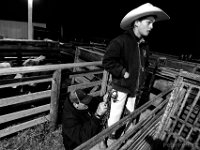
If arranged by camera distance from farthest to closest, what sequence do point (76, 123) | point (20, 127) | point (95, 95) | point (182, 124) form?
point (95, 95)
point (182, 124)
point (20, 127)
point (76, 123)

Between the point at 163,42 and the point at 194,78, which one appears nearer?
the point at 194,78

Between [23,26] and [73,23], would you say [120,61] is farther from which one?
[73,23]

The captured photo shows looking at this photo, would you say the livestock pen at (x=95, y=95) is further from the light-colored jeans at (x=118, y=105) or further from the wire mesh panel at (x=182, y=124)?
the light-colored jeans at (x=118, y=105)

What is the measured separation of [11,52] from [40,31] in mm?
5900

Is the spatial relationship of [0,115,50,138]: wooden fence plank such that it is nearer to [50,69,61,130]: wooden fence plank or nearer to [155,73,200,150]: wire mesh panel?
[50,69,61,130]: wooden fence plank

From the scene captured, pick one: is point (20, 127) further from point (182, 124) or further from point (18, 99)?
point (182, 124)

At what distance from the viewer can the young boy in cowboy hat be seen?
244cm

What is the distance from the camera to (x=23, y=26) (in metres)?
11.8

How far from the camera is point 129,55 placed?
2.52 meters

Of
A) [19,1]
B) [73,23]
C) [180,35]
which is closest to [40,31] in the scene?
[19,1]

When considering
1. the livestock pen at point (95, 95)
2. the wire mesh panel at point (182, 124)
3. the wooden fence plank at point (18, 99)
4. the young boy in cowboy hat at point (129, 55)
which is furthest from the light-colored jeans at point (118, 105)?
the wooden fence plank at point (18, 99)

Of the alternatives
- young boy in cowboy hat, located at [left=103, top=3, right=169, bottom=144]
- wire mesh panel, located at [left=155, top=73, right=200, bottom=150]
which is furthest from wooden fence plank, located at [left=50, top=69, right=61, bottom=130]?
wire mesh panel, located at [left=155, top=73, right=200, bottom=150]

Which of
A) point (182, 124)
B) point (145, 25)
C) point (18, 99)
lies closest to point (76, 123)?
point (18, 99)

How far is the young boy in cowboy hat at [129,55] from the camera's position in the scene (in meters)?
2.44
